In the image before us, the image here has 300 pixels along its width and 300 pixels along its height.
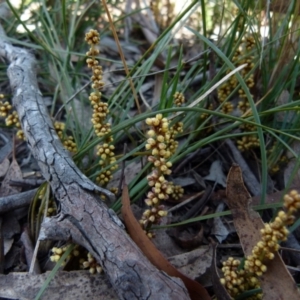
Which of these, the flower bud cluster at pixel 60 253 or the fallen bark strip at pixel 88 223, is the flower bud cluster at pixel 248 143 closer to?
Answer: the fallen bark strip at pixel 88 223

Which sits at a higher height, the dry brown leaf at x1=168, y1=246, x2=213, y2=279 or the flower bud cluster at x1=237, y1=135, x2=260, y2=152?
the flower bud cluster at x1=237, y1=135, x2=260, y2=152

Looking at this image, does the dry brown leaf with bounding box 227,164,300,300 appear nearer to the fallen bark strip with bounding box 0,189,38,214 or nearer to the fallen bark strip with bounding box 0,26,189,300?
the fallen bark strip with bounding box 0,26,189,300

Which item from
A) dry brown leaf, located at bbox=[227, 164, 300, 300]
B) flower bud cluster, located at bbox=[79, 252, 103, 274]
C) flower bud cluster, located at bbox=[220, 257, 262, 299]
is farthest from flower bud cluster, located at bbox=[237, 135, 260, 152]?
flower bud cluster, located at bbox=[79, 252, 103, 274]

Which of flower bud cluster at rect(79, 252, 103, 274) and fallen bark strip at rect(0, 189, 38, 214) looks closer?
flower bud cluster at rect(79, 252, 103, 274)

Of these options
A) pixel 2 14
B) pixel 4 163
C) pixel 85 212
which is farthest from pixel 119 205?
pixel 2 14

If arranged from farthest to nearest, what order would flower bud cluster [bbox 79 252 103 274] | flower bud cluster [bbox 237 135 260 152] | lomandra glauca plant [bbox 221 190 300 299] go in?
flower bud cluster [bbox 237 135 260 152] → flower bud cluster [bbox 79 252 103 274] → lomandra glauca plant [bbox 221 190 300 299]

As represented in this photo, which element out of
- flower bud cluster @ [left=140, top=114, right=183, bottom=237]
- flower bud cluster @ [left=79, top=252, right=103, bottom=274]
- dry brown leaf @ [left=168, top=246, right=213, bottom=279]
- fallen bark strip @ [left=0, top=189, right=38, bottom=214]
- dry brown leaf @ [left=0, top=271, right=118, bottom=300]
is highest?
flower bud cluster @ [left=140, top=114, right=183, bottom=237]

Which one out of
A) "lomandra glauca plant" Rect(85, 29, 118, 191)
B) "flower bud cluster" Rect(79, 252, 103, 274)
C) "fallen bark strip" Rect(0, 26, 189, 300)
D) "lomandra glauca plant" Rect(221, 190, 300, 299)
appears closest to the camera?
"lomandra glauca plant" Rect(221, 190, 300, 299)

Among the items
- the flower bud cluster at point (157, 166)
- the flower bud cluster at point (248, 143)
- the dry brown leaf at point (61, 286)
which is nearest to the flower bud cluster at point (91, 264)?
the dry brown leaf at point (61, 286)
